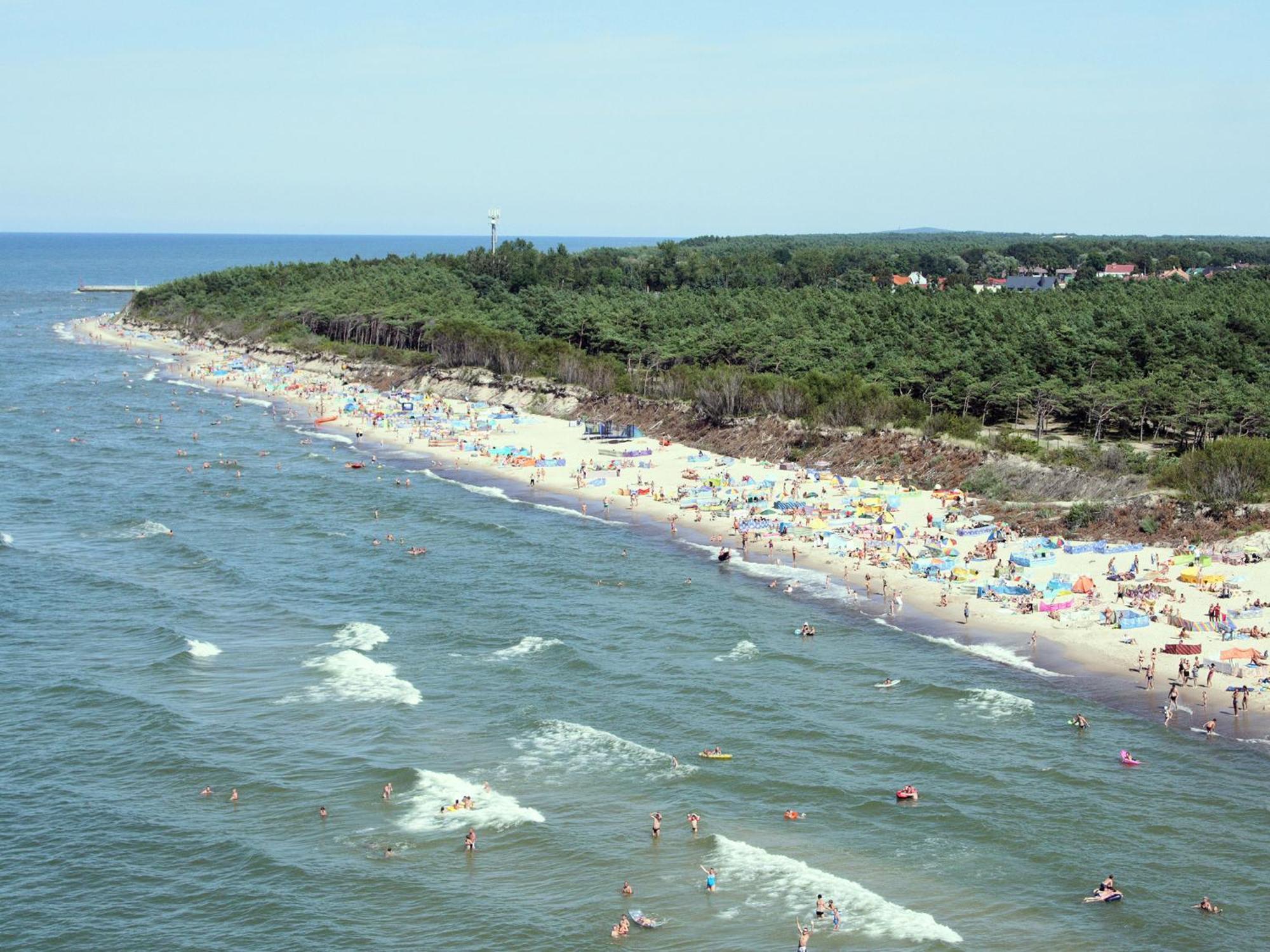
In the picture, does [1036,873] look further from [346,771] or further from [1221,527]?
[1221,527]

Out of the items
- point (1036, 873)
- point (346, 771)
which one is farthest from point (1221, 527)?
point (346, 771)

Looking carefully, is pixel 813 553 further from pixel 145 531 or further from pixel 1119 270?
pixel 1119 270

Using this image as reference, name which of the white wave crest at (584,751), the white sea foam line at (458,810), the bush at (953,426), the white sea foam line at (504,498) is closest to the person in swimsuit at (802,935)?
the white sea foam line at (458,810)

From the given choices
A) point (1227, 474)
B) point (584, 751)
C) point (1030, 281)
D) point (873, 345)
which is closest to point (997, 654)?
Result: point (584, 751)

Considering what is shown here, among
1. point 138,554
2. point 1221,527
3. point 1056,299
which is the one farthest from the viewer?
point 1056,299

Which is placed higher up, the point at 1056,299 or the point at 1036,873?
the point at 1056,299

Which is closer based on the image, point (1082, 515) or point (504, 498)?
point (1082, 515)

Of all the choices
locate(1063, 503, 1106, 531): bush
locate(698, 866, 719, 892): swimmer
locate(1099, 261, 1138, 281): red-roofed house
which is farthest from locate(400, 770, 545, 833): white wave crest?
locate(1099, 261, 1138, 281): red-roofed house

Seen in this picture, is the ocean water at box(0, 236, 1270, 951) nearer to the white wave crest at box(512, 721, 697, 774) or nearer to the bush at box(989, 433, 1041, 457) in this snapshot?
the white wave crest at box(512, 721, 697, 774)
